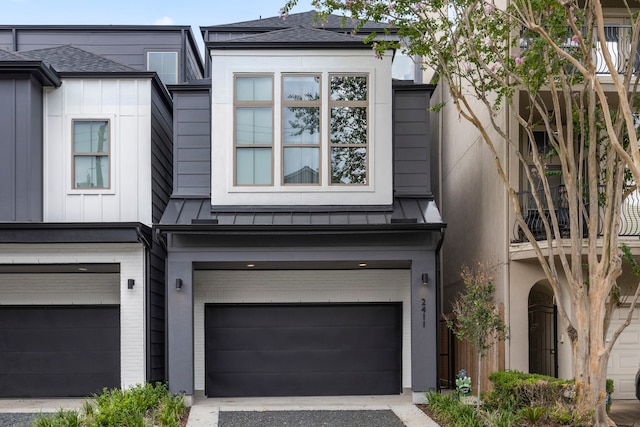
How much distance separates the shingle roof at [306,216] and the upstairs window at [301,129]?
2.16 ft

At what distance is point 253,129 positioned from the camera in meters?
13.6

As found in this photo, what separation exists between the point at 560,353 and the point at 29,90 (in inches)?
413

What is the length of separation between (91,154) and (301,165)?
3.86 metres

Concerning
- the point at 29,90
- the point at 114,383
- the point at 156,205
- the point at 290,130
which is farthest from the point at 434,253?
the point at 29,90

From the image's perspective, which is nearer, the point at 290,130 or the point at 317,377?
the point at 290,130

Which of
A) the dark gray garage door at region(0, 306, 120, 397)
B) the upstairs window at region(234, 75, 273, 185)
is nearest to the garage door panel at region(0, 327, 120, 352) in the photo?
the dark gray garage door at region(0, 306, 120, 397)

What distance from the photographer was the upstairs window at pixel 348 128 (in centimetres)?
1352

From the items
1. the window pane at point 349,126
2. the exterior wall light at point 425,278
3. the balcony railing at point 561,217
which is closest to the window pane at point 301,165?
the window pane at point 349,126

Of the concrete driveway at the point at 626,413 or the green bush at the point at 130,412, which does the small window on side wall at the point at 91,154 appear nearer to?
the green bush at the point at 130,412

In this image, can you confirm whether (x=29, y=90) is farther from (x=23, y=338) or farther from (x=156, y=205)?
(x=23, y=338)

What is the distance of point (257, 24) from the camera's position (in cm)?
1841

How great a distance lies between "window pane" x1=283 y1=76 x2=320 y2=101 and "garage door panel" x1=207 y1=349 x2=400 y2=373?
16.0 ft

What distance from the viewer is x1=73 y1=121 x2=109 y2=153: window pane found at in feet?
45.6

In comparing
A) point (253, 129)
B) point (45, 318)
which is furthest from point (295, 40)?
point (45, 318)
